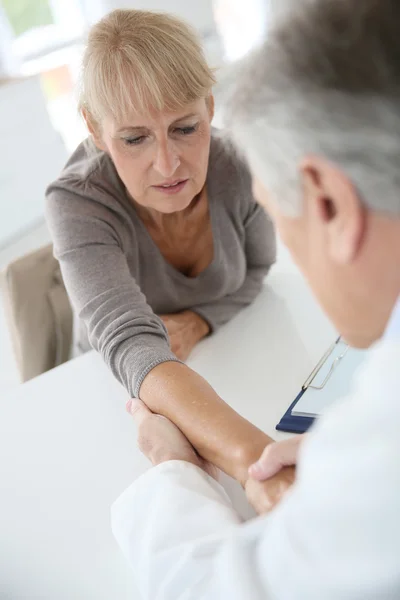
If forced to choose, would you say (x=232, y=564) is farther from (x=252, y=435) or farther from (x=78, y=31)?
(x=78, y=31)

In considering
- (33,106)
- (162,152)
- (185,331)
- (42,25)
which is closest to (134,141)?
(162,152)

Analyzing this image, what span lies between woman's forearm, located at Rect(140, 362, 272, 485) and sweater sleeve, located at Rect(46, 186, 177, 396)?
0.12ft

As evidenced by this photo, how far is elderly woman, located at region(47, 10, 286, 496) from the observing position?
1121 mm

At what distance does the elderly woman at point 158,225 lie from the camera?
1.12m

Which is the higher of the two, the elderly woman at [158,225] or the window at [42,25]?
the window at [42,25]

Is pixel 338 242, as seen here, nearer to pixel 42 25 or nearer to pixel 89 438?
pixel 89 438

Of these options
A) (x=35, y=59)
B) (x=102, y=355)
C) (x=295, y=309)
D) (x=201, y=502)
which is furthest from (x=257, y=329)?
(x=35, y=59)

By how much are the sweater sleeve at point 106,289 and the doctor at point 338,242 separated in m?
0.54

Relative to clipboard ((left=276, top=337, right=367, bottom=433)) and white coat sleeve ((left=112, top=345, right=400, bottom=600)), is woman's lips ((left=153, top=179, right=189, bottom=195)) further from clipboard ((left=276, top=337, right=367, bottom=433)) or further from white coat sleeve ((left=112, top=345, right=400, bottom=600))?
white coat sleeve ((left=112, top=345, right=400, bottom=600))

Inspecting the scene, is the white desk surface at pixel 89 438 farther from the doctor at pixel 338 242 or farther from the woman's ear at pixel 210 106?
the woman's ear at pixel 210 106

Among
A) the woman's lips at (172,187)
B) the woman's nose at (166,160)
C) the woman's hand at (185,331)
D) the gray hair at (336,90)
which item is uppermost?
the gray hair at (336,90)

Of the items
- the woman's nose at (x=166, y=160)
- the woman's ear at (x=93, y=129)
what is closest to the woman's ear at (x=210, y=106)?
the woman's nose at (x=166, y=160)

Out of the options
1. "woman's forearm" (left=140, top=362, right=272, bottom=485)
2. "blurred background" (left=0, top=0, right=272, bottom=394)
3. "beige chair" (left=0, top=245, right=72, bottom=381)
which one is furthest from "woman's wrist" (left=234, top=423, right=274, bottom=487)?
"blurred background" (left=0, top=0, right=272, bottom=394)

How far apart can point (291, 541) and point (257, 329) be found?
77cm
